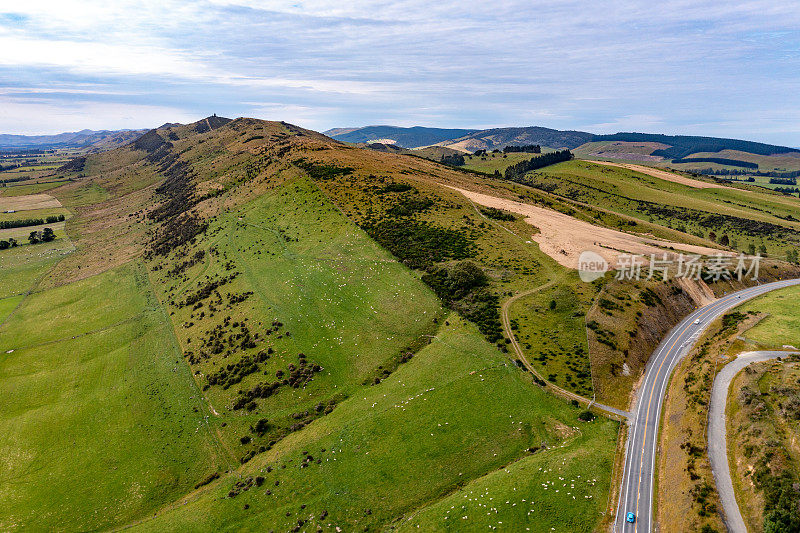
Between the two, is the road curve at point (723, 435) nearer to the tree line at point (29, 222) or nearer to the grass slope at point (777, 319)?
the grass slope at point (777, 319)

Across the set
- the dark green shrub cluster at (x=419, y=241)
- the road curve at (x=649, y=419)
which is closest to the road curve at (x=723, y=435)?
the road curve at (x=649, y=419)

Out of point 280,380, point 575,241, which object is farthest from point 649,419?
point 575,241

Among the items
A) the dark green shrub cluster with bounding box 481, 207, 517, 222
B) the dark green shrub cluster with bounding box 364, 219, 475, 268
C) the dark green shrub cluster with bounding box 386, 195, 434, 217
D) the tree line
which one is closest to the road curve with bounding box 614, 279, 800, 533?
the dark green shrub cluster with bounding box 364, 219, 475, 268

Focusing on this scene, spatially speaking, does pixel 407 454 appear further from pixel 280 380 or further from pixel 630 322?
pixel 630 322

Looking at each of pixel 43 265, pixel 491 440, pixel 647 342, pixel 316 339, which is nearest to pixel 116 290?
pixel 43 265

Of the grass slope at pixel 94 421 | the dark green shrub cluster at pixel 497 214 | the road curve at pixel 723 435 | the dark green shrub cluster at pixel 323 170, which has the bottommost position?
the grass slope at pixel 94 421

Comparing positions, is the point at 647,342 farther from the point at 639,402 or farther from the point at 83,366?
the point at 83,366
